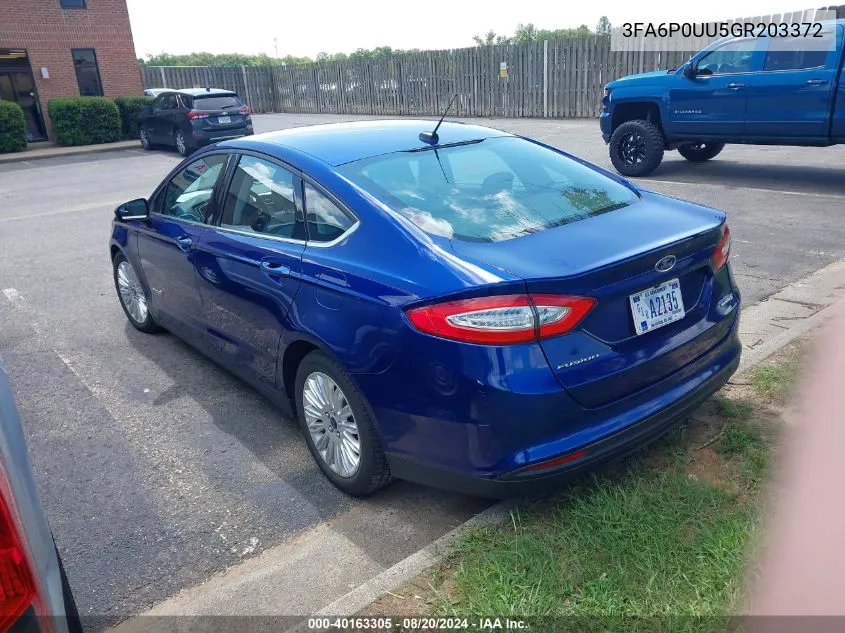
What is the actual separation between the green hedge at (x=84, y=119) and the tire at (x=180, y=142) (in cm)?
512

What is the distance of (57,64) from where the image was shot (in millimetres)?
22797

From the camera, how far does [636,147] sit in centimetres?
1123

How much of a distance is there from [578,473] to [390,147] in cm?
193

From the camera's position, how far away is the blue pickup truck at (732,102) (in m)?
9.29

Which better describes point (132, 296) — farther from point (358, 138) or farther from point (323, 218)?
point (323, 218)

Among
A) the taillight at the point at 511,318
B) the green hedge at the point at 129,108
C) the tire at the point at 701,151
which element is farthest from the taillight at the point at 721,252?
the green hedge at the point at 129,108

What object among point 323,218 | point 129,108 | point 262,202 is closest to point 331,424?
point 323,218

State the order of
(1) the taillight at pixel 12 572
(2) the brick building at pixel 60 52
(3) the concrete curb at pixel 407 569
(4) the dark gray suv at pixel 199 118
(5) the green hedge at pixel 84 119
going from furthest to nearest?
(5) the green hedge at pixel 84 119 → (2) the brick building at pixel 60 52 → (4) the dark gray suv at pixel 199 118 → (3) the concrete curb at pixel 407 569 → (1) the taillight at pixel 12 572

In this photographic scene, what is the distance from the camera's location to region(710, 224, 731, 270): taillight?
128 inches

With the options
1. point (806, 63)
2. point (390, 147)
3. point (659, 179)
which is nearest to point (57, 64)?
point (659, 179)

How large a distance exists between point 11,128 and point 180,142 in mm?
6216

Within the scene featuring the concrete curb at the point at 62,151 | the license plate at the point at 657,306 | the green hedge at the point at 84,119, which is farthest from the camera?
the green hedge at the point at 84,119

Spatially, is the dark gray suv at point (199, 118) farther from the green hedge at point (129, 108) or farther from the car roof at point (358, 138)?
the car roof at point (358, 138)

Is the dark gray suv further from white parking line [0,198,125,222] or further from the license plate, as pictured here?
the license plate
